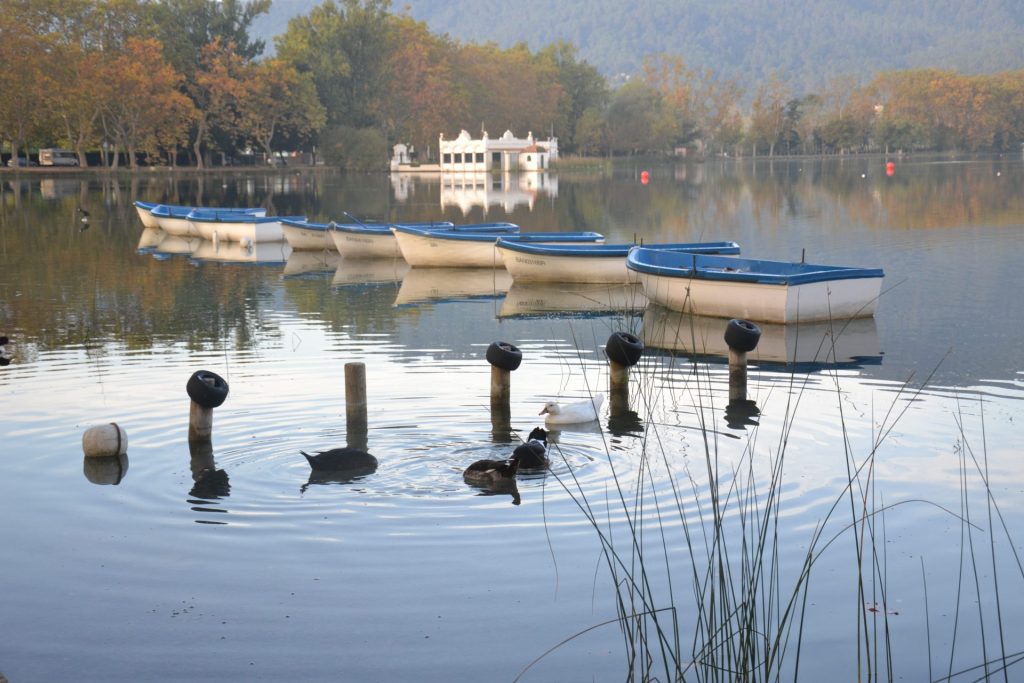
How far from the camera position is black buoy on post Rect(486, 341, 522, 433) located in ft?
39.1

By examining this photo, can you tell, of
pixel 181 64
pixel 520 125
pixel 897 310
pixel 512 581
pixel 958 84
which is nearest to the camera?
pixel 512 581

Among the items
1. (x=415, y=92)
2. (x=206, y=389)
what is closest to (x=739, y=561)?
(x=206, y=389)

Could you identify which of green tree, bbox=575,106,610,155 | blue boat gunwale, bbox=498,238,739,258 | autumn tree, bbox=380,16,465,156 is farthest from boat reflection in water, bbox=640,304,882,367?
green tree, bbox=575,106,610,155

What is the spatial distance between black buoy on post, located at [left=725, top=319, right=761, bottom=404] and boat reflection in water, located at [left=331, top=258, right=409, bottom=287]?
534 inches

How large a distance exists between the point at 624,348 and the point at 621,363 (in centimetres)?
38

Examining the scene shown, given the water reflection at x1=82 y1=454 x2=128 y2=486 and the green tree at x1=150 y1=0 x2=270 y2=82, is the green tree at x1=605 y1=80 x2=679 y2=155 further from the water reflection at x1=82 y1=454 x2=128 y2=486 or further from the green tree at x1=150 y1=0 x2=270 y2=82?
the water reflection at x1=82 y1=454 x2=128 y2=486

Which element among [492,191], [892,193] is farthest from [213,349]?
[492,191]

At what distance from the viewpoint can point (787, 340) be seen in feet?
55.9

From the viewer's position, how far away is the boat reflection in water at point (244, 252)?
30.9 m

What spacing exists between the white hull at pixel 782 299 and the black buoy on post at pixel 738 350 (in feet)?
14.4

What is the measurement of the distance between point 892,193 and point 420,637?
58.1m

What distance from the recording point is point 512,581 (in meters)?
7.86

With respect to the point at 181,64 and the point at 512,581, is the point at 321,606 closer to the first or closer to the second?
the point at 512,581

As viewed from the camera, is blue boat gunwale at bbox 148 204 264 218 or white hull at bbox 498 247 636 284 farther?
blue boat gunwale at bbox 148 204 264 218
